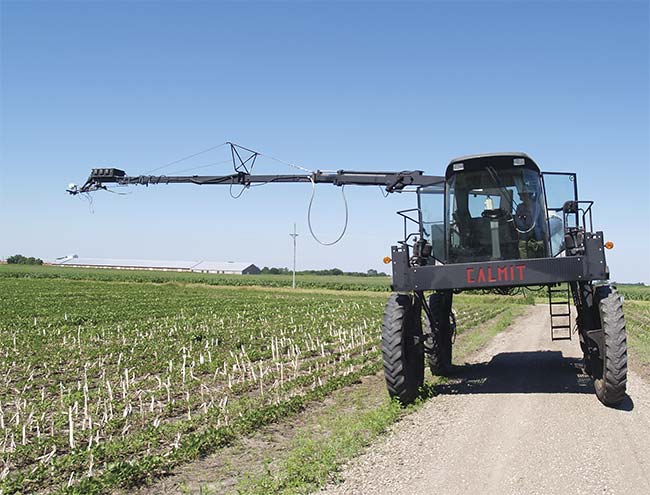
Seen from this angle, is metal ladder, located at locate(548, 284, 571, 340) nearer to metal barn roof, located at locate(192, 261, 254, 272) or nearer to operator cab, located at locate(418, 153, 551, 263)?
operator cab, located at locate(418, 153, 551, 263)

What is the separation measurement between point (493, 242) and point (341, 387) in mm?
3978

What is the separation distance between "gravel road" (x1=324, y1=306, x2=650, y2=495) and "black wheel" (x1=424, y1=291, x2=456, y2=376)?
1027 mm

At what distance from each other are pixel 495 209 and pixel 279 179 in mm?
6482

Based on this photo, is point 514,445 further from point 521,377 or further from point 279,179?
point 279,179

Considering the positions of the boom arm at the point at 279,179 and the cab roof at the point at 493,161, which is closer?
the cab roof at the point at 493,161

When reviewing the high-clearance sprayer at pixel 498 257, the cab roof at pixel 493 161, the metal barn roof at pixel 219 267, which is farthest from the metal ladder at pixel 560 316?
the metal barn roof at pixel 219 267

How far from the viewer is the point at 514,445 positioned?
6.81 m

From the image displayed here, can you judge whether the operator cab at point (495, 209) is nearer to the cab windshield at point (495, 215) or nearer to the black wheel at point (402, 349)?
the cab windshield at point (495, 215)

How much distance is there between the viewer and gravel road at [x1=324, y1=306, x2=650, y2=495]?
5645 mm

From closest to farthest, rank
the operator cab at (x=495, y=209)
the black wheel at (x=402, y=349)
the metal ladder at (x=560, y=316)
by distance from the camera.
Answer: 1. the black wheel at (x=402, y=349)
2. the operator cab at (x=495, y=209)
3. the metal ladder at (x=560, y=316)

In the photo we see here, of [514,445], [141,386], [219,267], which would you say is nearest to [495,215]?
[514,445]

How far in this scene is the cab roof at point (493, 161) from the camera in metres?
9.64

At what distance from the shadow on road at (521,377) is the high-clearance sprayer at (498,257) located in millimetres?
627

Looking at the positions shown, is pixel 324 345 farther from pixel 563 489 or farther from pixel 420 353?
pixel 563 489
